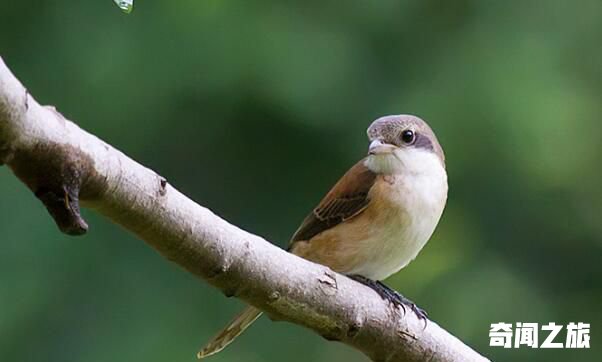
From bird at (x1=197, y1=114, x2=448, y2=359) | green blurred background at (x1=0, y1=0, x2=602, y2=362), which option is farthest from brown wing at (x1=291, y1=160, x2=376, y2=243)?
green blurred background at (x1=0, y1=0, x2=602, y2=362)

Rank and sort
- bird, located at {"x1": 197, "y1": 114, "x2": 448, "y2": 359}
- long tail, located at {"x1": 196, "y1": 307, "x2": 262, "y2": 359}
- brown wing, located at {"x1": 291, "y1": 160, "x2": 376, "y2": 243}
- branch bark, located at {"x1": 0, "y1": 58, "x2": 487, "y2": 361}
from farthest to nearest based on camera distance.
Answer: brown wing, located at {"x1": 291, "y1": 160, "x2": 376, "y2": 243}
bird, located at {"x1": 197, "y1": 114, "x2": 448, "y2": 359}
long tail, located at {"x1": 196, "y1": 307, "x2": 262, "y2": 359}
branch bark, located at {"x1": 0, "y1": 58, "x2": 487, "y2": 361}

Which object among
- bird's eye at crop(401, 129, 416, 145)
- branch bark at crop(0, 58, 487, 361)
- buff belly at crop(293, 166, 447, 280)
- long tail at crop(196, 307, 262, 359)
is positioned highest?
bird's eye at crop(401, 129, 416, 145)

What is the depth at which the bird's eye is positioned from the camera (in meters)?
4.29

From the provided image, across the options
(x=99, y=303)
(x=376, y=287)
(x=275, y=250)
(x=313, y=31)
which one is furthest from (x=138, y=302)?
(x=275, y=250)

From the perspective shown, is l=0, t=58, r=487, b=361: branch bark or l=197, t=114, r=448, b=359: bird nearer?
l=0, t=58, r=487, b=361: branch bark

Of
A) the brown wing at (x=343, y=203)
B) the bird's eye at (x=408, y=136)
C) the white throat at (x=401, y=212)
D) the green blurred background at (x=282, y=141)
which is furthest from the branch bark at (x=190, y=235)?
the green blurred background at (x=282, y=141)

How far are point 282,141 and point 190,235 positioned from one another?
160 inches

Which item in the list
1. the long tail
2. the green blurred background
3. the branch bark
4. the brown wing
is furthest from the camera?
the green blurred background

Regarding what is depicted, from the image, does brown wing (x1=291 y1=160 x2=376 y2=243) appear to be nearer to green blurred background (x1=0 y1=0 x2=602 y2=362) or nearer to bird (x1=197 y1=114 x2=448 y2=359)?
bird (x1=197 y1=114 x2=448 y2=359)

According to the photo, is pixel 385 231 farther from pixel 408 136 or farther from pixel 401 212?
pixel 408 136

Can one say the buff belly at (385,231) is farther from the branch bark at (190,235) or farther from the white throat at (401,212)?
the branch bark at (190,235)

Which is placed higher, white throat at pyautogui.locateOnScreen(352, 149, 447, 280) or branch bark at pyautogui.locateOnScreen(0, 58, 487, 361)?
white throat at pyautogui.locateOnScreen(352, 149, 447, 280)

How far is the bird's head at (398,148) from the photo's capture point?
13.9ft

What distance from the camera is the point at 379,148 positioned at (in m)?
4.20
